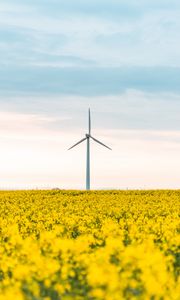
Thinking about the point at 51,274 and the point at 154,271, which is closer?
the point at 154,271

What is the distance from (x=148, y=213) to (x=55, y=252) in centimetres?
1881

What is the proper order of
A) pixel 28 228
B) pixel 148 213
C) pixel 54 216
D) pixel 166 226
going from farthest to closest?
1. pixel 148 213
2. pixel 54 216
3. pixel 28 228
4. pixel 166 226

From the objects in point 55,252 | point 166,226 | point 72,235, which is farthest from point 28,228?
point 55,252

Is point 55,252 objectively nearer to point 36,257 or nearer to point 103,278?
point 36,257

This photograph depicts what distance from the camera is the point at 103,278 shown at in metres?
9.38

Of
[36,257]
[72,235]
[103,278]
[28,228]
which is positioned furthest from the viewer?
[28,228]

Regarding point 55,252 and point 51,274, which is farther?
point 55,252

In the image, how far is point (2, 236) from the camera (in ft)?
75.6

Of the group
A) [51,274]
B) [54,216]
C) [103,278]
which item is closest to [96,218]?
[54,216]

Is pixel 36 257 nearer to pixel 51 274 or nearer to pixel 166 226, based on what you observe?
pixel 51 274

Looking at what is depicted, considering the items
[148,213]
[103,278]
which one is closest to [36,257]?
[103,278]

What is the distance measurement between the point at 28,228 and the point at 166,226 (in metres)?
6.26

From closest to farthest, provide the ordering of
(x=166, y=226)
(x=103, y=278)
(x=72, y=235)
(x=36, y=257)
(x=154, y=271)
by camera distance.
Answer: (x=103, y=278)
(x=154, y=271)
(x=36, y=257)
(x=166, y=226)
(x=72, y=235)

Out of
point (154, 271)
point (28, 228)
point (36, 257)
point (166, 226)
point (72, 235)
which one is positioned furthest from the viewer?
point (28, 228)
